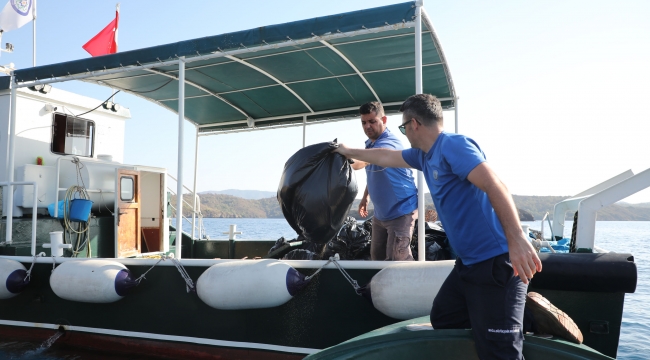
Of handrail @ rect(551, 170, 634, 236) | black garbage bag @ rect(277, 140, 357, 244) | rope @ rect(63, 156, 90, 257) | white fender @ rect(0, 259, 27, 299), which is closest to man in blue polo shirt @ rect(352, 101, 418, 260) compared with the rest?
black garbage bag @ rect(277, 140, 357, 244)

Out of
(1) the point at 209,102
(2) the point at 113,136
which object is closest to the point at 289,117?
(1) the point at 209,102

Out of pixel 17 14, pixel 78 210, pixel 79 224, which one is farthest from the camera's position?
pixel 17 14

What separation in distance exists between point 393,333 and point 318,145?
1784 mm

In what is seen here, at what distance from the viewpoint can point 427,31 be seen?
4.77m

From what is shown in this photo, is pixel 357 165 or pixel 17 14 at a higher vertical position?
pixel 17 14

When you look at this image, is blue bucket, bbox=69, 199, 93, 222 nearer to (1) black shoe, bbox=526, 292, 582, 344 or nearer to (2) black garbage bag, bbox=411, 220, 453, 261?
(2) black garbage bag, bbox=411, 220, 453, 261

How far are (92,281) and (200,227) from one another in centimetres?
351

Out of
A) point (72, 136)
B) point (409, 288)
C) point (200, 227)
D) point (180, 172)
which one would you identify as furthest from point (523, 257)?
point (72, 136)

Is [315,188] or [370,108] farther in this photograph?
[370,108]

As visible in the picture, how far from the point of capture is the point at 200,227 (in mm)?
8219

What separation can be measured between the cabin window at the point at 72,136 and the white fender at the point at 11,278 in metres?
2.31

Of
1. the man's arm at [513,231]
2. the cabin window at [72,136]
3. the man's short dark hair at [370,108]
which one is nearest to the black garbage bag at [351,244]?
the man's short dark hair at [370,108]

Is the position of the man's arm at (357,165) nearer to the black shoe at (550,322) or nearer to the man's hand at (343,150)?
the man's hand at (343,150)

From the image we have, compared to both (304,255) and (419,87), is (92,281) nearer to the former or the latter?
(304,255)
